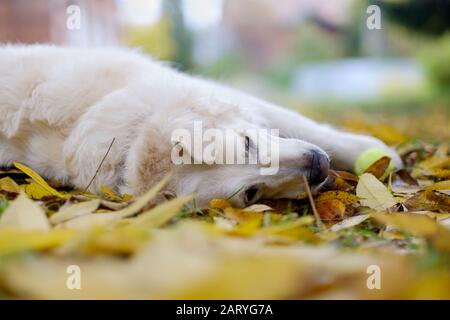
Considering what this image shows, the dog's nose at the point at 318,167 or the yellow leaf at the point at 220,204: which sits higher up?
the dog's nose at the point at 318,167

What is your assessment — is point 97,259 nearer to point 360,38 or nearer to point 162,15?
point 162,15

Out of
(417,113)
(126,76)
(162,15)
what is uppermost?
(162,15)

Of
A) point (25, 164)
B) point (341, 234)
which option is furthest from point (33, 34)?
point (341, 234)

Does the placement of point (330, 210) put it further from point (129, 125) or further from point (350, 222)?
point (129, 125)

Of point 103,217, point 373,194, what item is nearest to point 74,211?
point 103,217

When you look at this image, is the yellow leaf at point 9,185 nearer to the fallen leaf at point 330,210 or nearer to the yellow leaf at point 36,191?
the yellow leaf at point 36,191

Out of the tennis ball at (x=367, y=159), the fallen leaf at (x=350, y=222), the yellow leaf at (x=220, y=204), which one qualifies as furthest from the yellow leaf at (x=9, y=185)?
the tennis ball at (x=367, y=159)
